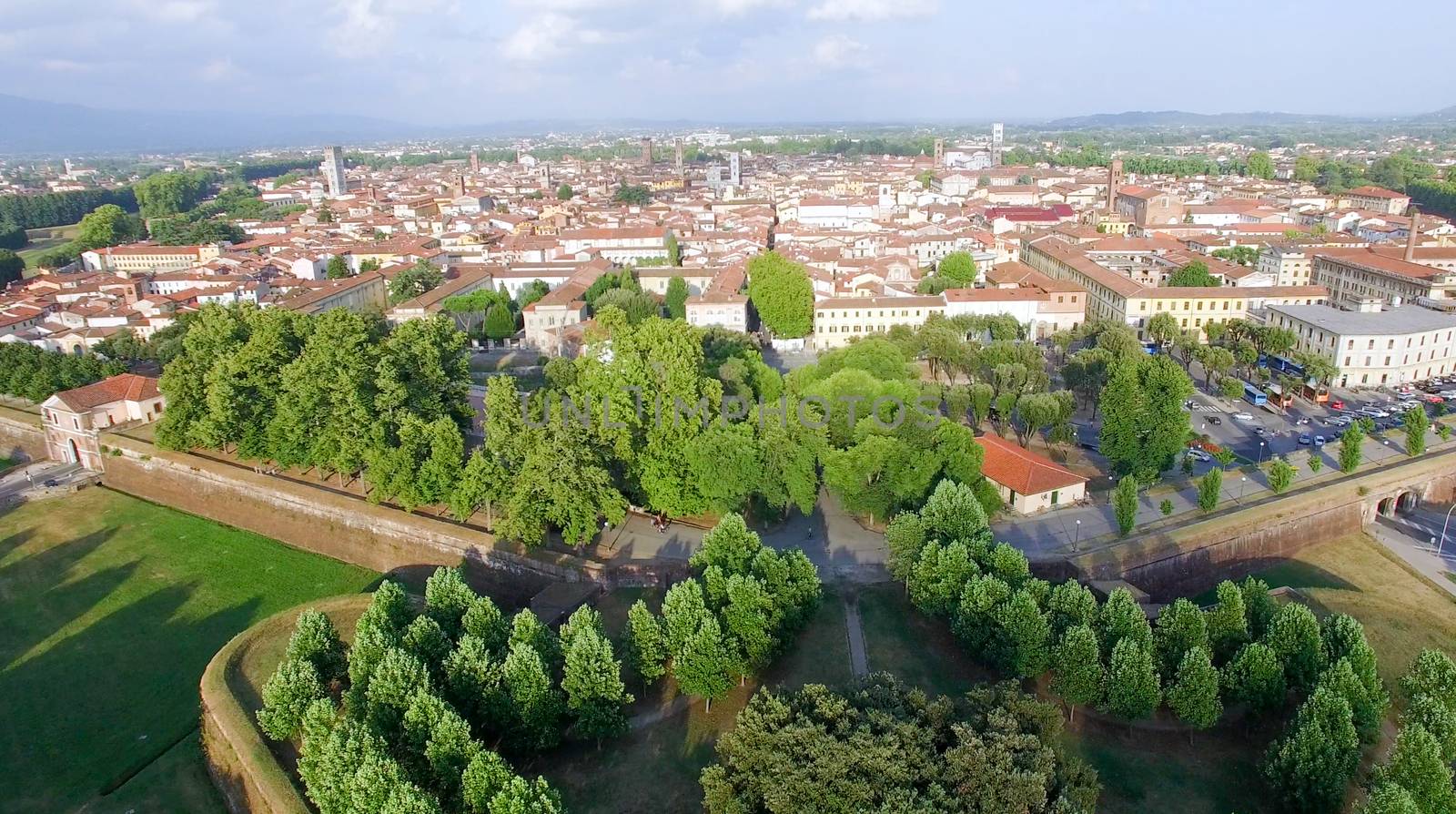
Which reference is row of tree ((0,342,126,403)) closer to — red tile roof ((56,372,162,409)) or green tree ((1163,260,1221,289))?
red tile roof ((56,372,162,409))

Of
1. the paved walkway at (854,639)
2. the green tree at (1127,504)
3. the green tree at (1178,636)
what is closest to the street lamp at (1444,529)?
the green tree at (1127,504)

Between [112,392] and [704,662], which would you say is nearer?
[704,662]

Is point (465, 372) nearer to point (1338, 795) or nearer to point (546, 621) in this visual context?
point (546, 621)

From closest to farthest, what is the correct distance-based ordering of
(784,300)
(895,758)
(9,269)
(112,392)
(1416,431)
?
1. (895,758)
2. (1416,431)
3. (112,392)
4. (784,300)
5. (9,269)

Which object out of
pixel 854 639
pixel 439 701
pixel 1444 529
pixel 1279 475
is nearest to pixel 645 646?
pixel 439 701

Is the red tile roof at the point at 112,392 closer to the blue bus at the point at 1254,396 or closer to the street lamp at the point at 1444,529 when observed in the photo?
the street lamp at the point at 1444,529

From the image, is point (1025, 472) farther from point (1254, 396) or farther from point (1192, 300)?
point (1192, 300)

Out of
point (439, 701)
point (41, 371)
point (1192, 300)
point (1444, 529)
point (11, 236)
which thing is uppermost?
point (11, 236)
